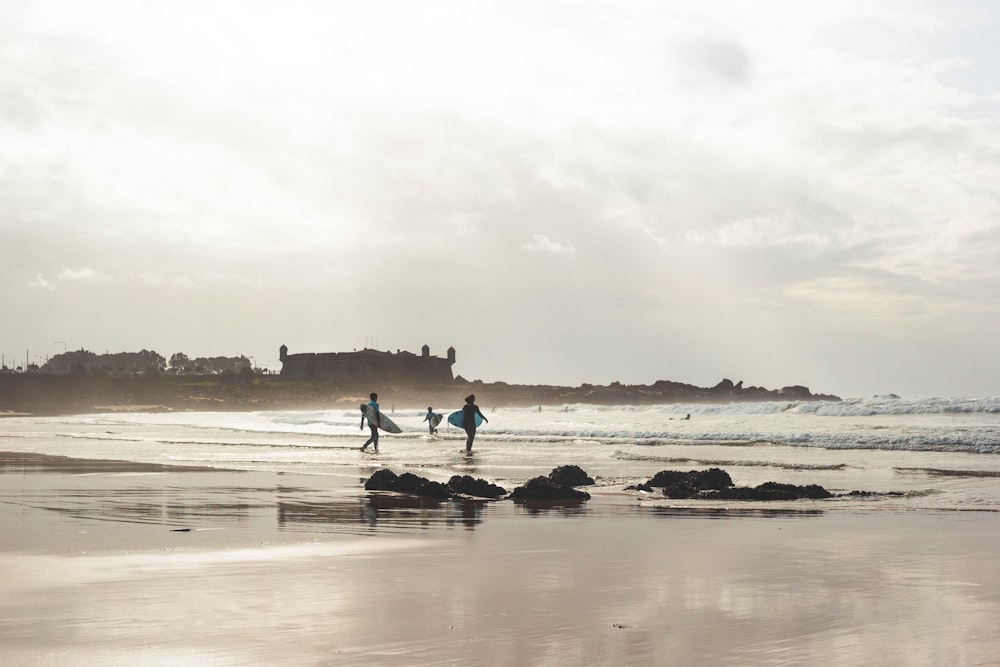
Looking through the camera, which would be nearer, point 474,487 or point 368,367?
point 474,487

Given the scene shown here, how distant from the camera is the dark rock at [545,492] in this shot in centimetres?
1441

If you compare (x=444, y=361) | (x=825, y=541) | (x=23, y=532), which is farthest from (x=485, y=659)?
(x=444, y=361)

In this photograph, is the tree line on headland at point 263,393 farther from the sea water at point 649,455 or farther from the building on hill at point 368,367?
the sea water at point 649,455

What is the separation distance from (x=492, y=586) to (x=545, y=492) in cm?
719

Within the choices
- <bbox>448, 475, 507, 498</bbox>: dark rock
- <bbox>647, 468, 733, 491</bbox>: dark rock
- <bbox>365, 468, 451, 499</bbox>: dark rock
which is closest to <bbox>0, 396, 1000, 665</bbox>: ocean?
<bbox>365, 468, 451, 499</bbox>: dark rock

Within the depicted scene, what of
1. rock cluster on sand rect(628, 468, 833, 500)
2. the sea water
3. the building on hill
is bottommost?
the sea water

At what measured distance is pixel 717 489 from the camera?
49.0 ft

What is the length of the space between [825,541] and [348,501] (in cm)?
678

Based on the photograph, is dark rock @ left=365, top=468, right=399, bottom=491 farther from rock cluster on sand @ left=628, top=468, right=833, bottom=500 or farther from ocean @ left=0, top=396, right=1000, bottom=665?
rock cluster on sand @ left=628, top=468, right=833, bottom=500

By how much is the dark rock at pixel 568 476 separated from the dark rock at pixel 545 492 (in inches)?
46.4

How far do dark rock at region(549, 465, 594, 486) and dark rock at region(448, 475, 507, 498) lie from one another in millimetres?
1098

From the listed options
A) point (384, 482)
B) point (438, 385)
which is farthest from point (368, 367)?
point (384, 482)

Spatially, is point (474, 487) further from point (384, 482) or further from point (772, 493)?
point (772, 493)

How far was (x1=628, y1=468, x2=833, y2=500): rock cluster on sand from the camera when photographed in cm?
1433
